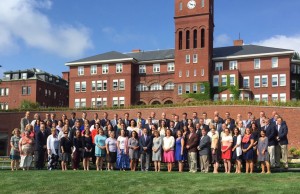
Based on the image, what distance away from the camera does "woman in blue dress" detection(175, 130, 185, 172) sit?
1592cm

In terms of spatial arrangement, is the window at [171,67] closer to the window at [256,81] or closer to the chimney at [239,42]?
the chimney at [239,42]

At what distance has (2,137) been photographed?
139ft

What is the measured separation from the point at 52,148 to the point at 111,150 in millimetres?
2543

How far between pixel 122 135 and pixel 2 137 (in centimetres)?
2962

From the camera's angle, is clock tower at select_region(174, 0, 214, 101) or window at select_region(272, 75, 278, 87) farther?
clock tower at select_region(174, 0, 214, 101)

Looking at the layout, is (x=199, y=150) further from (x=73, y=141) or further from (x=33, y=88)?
(x=33, y=88)

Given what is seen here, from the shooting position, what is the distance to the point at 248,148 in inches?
583

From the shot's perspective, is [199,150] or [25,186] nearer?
[25,186]

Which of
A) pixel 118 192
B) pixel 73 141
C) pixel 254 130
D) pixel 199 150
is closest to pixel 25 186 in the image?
pixel 118 192

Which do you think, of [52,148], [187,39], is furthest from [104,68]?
[52,148]

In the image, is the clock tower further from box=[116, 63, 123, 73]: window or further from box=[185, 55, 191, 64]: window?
box=[116, 63, 123, 73]: window

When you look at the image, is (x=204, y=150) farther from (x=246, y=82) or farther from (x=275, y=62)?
(x=275, y=62)

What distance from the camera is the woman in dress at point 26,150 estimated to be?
1666cm

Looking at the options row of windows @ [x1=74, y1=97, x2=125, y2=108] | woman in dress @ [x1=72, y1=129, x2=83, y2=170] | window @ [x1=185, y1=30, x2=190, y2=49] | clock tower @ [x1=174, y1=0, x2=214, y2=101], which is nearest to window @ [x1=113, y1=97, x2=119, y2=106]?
row of windows @ [x1=74, y1=97, x2=125, y2=108]
